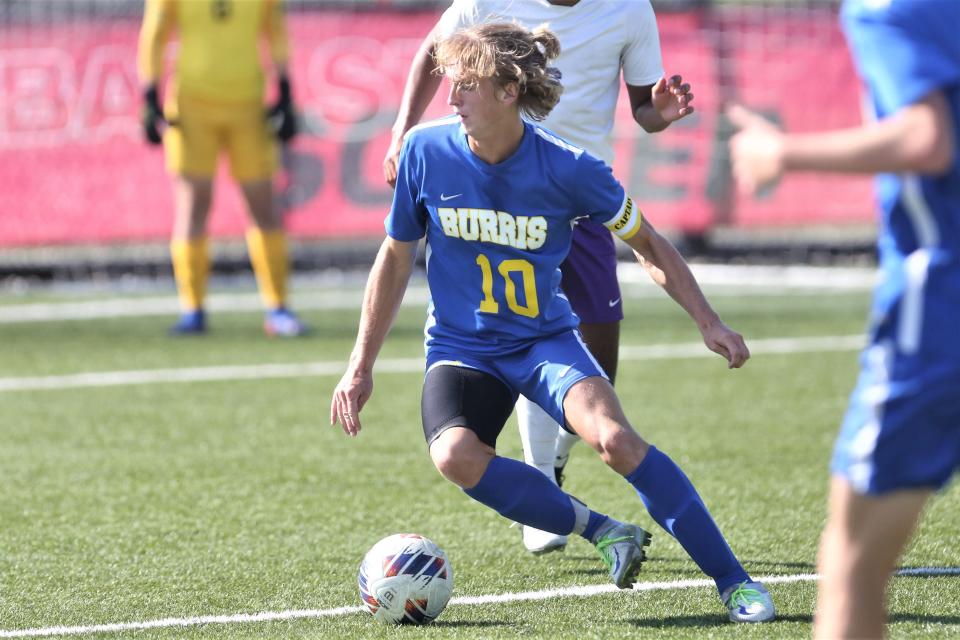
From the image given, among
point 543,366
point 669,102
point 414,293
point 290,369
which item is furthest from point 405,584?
point 414,293

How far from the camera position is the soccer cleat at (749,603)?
435cm

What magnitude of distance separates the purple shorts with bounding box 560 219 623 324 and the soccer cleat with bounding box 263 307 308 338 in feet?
16.9

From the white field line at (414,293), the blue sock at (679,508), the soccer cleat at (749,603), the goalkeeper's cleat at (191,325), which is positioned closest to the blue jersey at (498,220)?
the blue sock at (679,508)

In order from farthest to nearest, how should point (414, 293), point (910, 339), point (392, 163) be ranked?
1. point (414, 293)
2. point (392, 163)
3. point (910, 339)

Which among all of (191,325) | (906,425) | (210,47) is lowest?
(191,325)

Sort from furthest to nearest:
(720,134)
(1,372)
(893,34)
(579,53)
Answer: (720,134), (1,372), (579,53), (893,34)

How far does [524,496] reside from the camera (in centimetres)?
451

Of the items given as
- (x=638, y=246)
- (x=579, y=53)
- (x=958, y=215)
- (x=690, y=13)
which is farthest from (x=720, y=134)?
(x=958, y=215)

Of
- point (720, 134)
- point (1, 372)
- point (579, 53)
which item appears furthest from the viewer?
point (720, 134)

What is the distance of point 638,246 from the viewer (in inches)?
178

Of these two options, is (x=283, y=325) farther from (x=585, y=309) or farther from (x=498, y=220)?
(x=498, y=220)

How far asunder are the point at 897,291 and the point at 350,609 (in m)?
2.17

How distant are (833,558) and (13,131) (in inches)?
437

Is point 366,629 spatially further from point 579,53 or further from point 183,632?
point 579,53
